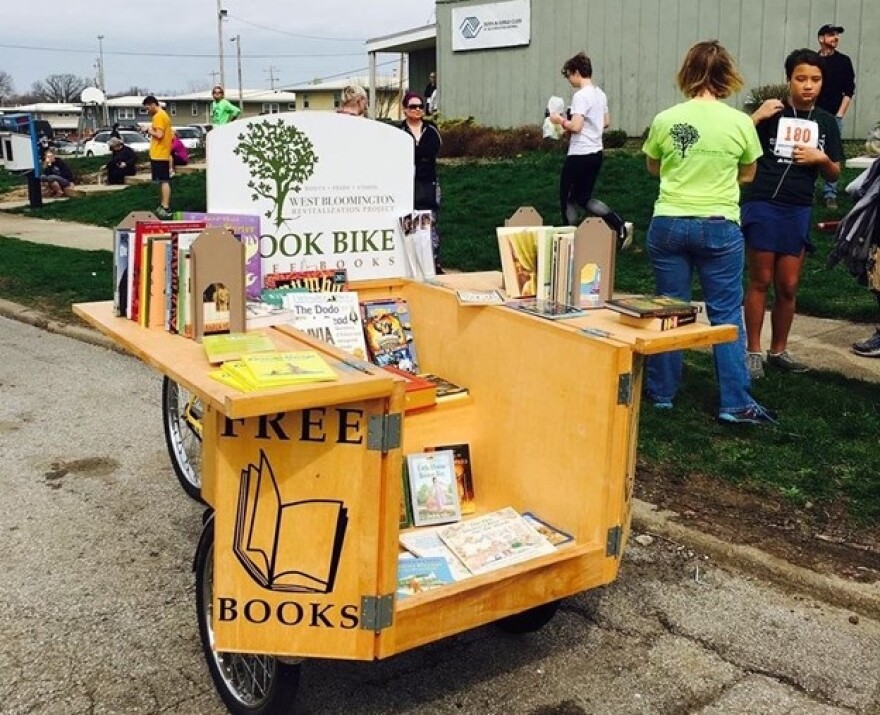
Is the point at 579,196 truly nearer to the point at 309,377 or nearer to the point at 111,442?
the point at 111,442

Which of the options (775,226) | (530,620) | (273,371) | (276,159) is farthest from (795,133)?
(273,371)

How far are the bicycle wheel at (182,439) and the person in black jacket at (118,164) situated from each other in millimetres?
19079

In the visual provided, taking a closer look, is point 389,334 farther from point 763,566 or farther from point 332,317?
point 763,566

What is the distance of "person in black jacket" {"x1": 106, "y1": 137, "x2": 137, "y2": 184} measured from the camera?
22.6 meters

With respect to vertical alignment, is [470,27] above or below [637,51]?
above

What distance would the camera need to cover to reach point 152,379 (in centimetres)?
703

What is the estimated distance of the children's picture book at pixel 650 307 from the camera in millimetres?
3250

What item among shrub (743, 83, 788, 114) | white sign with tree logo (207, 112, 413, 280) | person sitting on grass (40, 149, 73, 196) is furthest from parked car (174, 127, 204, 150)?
white sign with tree logo (207, 112, 413, 280)

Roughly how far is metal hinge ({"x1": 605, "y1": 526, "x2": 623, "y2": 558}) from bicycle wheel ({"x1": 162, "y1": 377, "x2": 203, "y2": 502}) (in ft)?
6.69

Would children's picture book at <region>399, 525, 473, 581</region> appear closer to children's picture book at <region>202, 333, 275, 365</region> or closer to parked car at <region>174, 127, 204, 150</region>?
children's picture book at <region>202, 333, 275, 365</region>

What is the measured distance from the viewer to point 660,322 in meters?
3.24

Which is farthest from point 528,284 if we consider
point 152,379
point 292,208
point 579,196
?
point 579,196

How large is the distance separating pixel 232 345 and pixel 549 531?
1.24 m

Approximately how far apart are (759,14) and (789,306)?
539 inches
